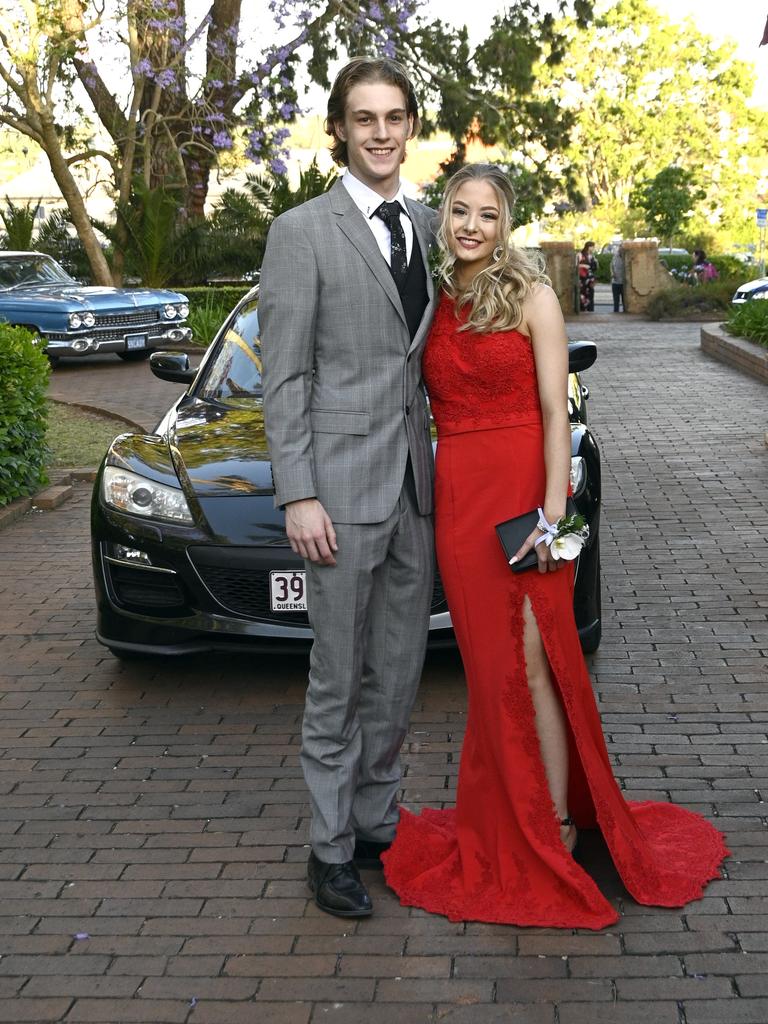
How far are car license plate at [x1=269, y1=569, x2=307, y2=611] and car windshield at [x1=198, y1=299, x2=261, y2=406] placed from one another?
138 cm

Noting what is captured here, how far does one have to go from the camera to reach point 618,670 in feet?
18.5

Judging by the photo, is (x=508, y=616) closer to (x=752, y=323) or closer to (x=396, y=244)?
(x=396, y=244)

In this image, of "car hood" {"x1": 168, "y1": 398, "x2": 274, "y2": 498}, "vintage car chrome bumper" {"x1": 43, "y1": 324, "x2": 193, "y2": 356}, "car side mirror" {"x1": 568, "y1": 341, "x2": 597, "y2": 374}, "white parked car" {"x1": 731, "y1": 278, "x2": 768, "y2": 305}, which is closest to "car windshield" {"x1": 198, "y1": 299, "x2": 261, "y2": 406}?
"car hood" {"x1": 168, "y1": 398, "x2": 274, "y2": 498}

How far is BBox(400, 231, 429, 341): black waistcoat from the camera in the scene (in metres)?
3.54

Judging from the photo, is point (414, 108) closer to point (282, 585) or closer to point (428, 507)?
point (428, 507)

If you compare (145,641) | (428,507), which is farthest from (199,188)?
(428,507)

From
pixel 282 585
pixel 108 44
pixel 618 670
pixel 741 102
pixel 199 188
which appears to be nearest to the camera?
pixel 282 585

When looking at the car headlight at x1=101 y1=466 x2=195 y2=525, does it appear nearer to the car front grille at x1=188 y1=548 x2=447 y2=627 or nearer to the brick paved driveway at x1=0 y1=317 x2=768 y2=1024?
the car front grille at x1=188 y1=548 x2=447 y2=627

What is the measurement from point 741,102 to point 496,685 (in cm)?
→ 6999

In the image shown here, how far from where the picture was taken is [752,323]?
19.2 m

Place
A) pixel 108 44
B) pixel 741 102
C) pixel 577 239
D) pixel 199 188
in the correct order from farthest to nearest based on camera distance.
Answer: pixel 577 239, pixel 741 102, pixel 199 188, pixel 108 44

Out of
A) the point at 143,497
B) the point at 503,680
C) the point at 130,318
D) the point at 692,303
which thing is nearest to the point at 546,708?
the point at 503,680

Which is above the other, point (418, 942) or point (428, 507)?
point (428, 507)

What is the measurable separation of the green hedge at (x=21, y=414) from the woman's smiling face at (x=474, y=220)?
6154 millimetres
